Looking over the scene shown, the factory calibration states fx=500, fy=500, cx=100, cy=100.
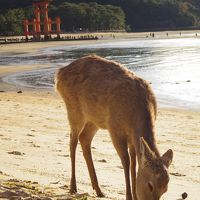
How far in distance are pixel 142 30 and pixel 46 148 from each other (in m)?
154

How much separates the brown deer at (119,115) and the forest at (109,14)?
346ft

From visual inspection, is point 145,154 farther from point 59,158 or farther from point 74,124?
point 59,158

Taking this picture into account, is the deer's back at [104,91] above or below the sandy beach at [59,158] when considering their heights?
above

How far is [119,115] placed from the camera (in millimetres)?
6309

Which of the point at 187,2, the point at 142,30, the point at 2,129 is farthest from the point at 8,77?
the point at 187,2

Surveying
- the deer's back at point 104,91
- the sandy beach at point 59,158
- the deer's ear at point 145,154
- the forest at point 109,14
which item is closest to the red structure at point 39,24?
the forest at point 109,14

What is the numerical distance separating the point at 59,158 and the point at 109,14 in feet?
434

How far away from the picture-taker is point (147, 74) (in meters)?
32.2

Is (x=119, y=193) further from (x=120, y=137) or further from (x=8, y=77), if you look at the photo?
(x=8, y=77)

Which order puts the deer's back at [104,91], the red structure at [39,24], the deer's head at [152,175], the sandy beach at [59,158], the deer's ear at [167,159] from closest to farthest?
the deer's head at [152,175], the deer's ear at [167,159], the deer's back at [104,91], the sandy beach at [59,158], the red structure at [39,24]

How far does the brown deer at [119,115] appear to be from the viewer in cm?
487

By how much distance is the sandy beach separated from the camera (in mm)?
6648

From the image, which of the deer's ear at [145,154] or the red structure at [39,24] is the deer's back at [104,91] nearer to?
the deer's ear at [145,154]

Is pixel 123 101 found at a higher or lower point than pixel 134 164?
higher
